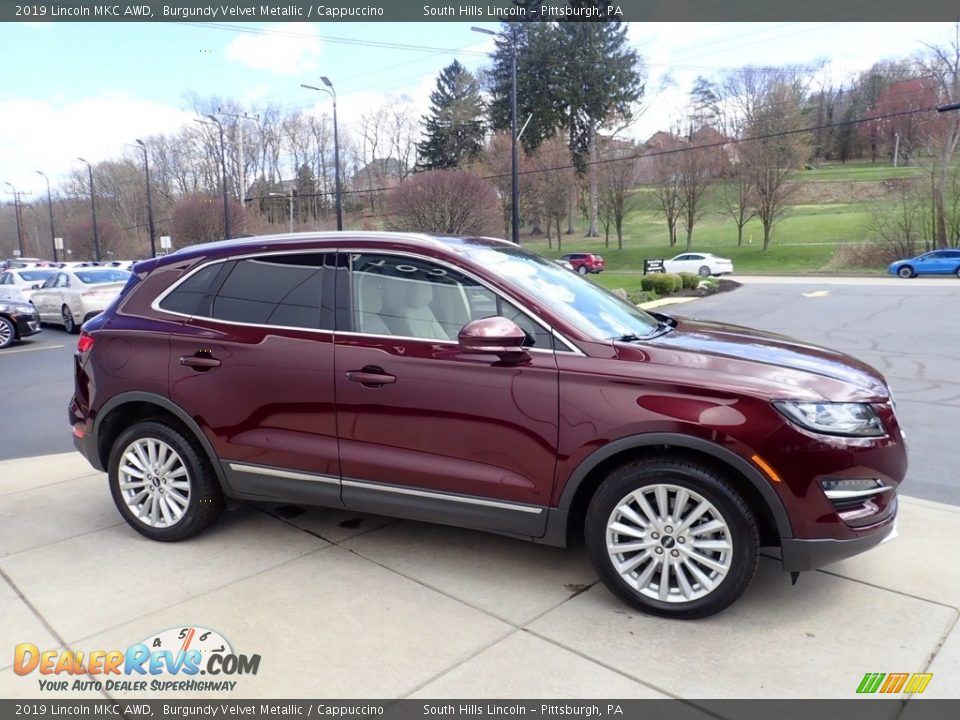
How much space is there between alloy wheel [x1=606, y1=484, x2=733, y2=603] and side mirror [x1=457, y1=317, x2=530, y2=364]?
2.76ft

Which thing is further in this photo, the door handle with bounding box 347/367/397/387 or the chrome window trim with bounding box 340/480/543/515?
the door handle with bounding box 347/367/397/387

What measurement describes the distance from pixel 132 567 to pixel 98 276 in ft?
49.0

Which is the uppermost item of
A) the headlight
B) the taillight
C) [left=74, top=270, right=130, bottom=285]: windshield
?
[left=74, top=270, right=130, bottom=285]: windshield

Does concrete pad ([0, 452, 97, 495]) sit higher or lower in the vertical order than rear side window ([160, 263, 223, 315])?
lower

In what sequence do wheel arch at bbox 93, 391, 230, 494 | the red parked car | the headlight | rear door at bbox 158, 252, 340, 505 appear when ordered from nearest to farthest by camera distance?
the headlight < rear door at bbox 158, 252, 340, 505 < wheel arch at bbox 93, 391, 230, 494 < the red parked car

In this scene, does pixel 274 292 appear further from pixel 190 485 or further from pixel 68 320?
pixel 68 320

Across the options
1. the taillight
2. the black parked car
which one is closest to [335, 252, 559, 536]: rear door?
the taillight

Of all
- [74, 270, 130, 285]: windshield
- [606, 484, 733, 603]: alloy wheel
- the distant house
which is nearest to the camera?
[606, 484, 733, 603]: alloy wheel

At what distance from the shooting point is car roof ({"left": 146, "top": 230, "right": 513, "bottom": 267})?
3820 mm

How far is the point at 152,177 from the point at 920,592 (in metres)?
74.5

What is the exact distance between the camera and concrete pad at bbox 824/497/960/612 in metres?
3.51

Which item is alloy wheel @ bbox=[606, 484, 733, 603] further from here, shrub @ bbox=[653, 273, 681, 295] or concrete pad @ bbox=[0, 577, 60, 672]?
shrub @ bbox=[653, 273, 681, 295]

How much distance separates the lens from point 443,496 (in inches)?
139

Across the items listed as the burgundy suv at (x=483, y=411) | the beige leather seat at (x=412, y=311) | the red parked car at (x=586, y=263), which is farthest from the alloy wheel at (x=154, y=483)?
the red parked car at (x=586, y=263)
